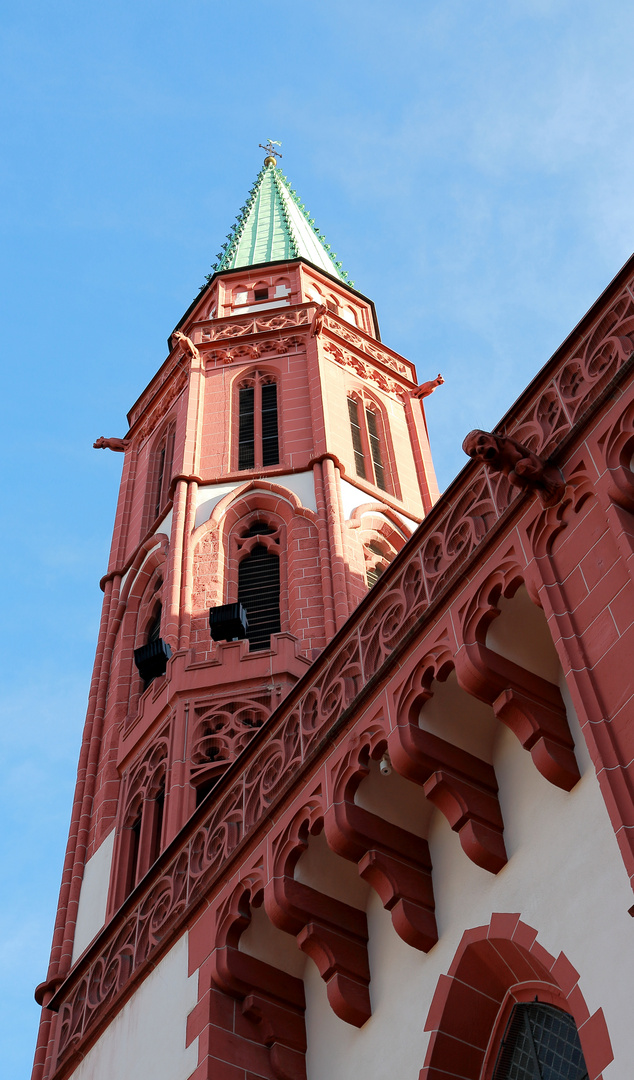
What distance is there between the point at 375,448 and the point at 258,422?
2.20m

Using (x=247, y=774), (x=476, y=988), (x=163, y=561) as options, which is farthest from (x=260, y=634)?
(x=476, y=988)

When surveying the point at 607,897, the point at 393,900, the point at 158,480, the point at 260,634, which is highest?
the point at 158,480

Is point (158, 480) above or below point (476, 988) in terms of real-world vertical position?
above

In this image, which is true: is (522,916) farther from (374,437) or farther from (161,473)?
(161,473)

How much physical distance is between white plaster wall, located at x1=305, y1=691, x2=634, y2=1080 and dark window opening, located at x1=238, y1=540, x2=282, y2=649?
10.1 metres

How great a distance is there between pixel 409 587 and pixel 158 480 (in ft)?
51.0

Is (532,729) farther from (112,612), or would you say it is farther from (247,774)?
(112,612)

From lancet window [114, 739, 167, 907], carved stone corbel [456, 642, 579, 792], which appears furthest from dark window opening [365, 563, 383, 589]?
carved stone corbel [456, 642, 579, 792]

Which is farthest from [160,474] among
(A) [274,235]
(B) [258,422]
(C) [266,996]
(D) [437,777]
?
(D) [437,777]

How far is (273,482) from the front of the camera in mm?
24344

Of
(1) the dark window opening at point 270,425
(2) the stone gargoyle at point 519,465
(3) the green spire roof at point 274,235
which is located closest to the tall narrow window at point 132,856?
(1) the dark window opening at point 270,425

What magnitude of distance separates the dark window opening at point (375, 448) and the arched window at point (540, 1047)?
1604 centimetres

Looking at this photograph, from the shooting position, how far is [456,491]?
11.9m

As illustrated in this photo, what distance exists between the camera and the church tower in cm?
2000
